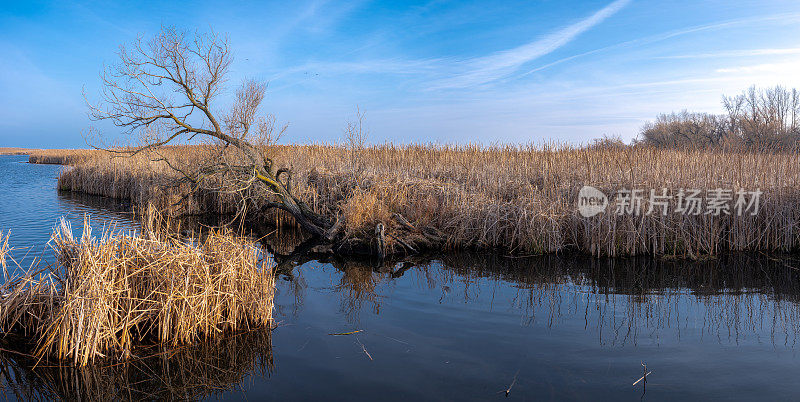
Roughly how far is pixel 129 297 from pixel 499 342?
3697mm

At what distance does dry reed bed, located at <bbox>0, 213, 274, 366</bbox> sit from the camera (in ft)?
13.5

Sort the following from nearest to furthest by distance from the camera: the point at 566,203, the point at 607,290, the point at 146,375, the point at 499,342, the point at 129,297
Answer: the point at 146,375 < the point at 129,297 < the point at 499,342 < the point at 607,290 < the point at 566,203

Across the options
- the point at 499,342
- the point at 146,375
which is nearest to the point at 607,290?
the point at 499,342

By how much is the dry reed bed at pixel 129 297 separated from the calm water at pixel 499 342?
269 mm

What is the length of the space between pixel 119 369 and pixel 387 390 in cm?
241

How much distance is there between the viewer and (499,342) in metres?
4.95

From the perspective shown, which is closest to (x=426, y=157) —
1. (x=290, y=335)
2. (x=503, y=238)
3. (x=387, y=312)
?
(x=503, y=238)

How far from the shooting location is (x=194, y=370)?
423 centimetres

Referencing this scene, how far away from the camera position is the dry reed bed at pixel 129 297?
4.11 metres

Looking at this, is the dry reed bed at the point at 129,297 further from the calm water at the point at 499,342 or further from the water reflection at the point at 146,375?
the calm water at the point at 499,342

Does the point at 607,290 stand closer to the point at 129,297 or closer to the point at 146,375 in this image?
the point at 146,375

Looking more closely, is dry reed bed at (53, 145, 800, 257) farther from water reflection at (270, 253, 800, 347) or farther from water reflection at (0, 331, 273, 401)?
water reflection at (0, 331, 273, 401)

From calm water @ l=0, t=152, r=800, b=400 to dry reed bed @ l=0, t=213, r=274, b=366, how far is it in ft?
0.88

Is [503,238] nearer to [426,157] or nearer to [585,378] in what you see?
[585,378]
